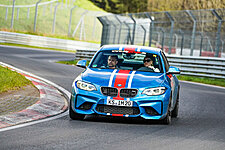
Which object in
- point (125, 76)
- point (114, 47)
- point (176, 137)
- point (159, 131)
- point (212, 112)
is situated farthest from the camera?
point (212, 112)

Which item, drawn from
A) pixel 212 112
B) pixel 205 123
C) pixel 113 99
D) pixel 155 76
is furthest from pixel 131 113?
pixel 212 112

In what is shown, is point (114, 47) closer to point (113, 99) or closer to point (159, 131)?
point (113, 99)

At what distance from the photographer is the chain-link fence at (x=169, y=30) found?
26.0 meters

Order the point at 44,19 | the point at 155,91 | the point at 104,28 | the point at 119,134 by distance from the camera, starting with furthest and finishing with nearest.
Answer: the point at 44,19, the point at 104,28, the point at 155,91, the point at 119,134

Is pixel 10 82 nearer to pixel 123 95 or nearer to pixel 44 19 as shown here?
pixel 123 95

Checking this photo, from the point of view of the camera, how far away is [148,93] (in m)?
8.12

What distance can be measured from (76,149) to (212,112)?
17.4 feet

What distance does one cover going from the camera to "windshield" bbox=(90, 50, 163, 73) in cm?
934

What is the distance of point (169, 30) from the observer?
30.2 m

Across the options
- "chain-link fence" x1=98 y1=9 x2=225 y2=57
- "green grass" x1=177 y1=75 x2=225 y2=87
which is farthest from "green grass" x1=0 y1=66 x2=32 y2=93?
"chain-link fence" x1=98 y1=9 x2=225 y2=57

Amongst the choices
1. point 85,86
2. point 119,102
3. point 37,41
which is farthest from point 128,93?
point 37,41

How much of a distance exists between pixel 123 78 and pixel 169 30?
22341 mm

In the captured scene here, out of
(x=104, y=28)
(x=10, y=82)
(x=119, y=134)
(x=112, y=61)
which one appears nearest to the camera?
(x=119, y=134)

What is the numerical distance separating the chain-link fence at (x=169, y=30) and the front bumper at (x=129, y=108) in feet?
52.0
